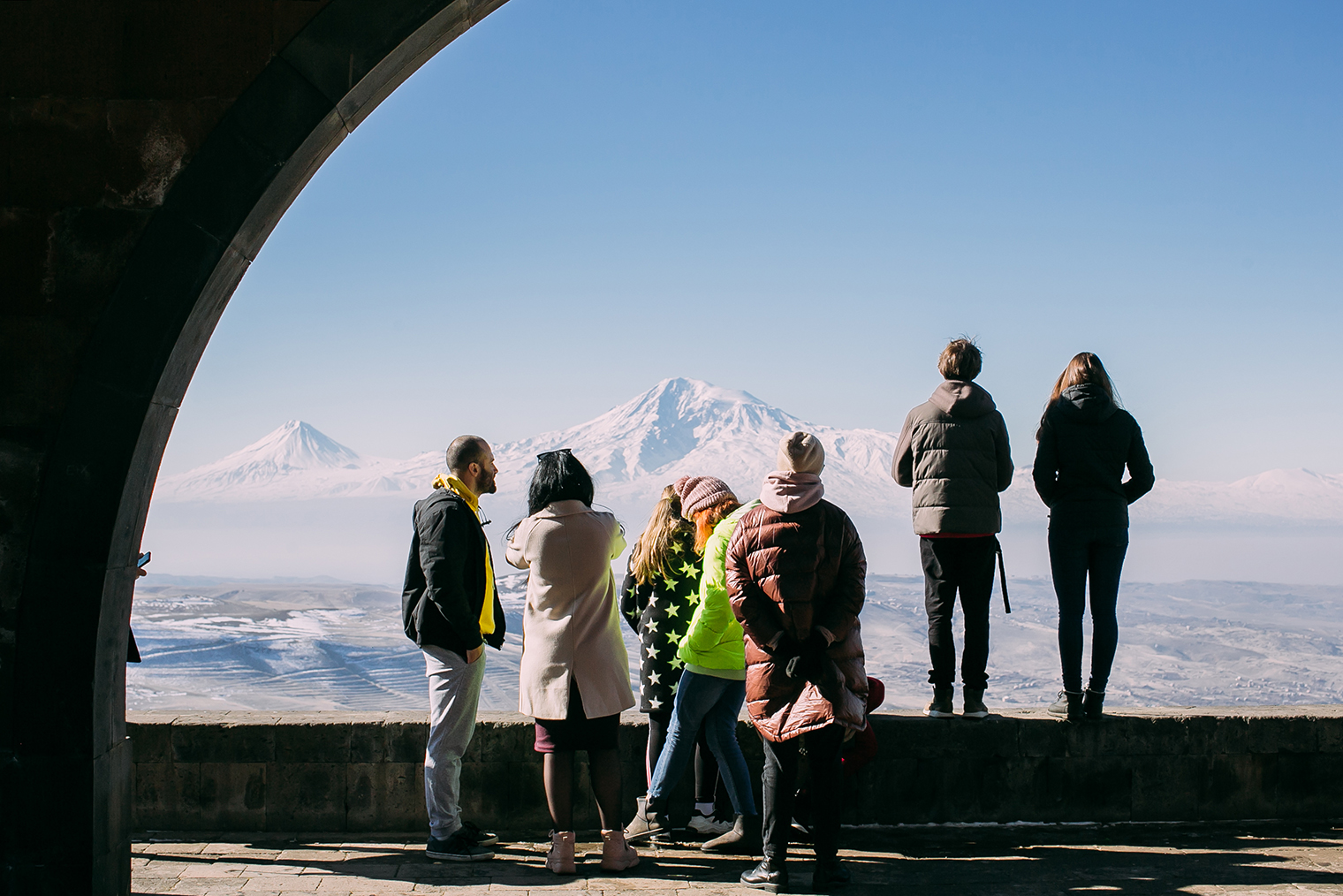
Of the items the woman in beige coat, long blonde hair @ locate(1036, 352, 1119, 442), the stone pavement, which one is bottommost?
the stone pavement

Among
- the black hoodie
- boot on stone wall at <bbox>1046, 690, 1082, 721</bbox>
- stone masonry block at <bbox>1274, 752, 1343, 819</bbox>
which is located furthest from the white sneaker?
stone masonry block at <bbox>1274, 752, 1343, 819</bbox>

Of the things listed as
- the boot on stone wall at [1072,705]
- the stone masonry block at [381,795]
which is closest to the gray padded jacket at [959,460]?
the boot on stone wall at [1072,705]

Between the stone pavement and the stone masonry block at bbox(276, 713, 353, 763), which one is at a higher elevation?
the stone masonry block at bbox(276, 713, 353, 763)

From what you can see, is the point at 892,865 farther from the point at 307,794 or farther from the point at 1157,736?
the point at 307,794

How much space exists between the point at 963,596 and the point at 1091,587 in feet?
2.30

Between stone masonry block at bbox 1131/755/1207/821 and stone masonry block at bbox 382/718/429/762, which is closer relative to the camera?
stone masonry block at bbox 382/718/429/762

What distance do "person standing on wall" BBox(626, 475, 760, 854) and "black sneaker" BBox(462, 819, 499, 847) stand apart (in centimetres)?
78

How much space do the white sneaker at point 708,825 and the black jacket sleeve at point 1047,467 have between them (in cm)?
240

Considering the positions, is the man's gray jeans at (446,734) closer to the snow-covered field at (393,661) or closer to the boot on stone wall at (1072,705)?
the boot on stone wall at (1072,705)

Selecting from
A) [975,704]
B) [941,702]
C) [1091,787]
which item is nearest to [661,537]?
[941,702]

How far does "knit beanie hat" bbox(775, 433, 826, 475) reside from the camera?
14.1 ft

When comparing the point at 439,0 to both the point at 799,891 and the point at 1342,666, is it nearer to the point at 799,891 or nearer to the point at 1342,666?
the point at 799,891

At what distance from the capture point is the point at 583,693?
4.48 m

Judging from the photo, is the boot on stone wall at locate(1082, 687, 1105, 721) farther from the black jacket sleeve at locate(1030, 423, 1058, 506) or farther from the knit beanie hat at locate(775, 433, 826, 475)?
the knit beanie hat at locate(775, 433, 826, 475)
